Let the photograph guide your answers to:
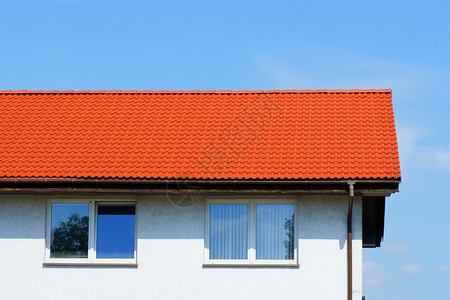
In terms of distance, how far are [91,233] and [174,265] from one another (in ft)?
5.85

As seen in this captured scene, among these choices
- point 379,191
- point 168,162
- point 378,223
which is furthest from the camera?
point 378,223

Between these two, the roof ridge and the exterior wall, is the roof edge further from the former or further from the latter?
the exterior wall

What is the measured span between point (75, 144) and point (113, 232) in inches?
100

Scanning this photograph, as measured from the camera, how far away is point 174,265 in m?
18.4

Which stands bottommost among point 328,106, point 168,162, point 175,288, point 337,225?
point 175,288

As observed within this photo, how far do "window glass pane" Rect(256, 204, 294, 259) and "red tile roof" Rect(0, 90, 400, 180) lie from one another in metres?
0.74

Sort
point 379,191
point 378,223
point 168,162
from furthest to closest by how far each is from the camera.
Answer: point 378,223, point 168,162, point 379,191

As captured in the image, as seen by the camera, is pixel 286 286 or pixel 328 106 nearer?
pixel 286 286

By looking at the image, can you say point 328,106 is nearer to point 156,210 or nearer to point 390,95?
point 390,95

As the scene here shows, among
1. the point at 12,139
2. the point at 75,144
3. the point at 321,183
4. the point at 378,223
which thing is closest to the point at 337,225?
the point at 321,183

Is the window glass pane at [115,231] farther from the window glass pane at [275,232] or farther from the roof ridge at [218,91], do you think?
the roof ridge at [218,91]

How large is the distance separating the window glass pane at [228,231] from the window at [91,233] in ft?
5.17

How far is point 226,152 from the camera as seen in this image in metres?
19.5

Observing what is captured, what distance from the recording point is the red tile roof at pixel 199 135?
737 inches
